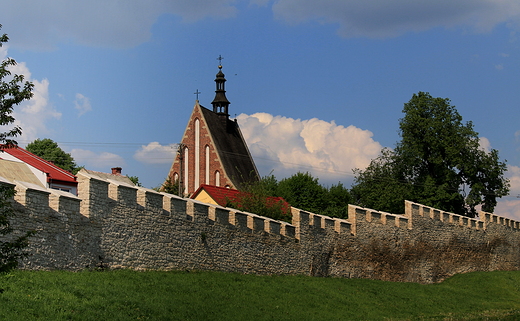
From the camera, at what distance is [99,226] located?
18156 mm

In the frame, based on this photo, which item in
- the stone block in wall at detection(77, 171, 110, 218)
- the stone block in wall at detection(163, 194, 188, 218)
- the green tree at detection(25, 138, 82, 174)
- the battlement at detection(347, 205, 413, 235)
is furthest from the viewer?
the green tree at detection(25, 138, 82, 174)

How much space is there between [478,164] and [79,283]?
40.2 m

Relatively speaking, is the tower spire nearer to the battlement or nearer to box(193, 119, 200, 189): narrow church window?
box(193, 119, 200, 189): narrow church window

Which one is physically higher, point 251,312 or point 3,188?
point 3,188

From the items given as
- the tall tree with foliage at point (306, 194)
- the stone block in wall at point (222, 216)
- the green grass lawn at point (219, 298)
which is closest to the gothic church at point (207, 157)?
the tall tree with foliage at point (306, 194)

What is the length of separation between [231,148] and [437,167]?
26.3 meters

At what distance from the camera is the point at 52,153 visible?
200ft

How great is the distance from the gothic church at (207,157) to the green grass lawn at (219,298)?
→ 116ft

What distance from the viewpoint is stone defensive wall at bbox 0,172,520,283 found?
657 inches

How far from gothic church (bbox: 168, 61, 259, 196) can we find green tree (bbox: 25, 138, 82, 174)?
1039 centimetres

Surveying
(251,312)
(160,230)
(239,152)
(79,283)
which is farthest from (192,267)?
(239,152)

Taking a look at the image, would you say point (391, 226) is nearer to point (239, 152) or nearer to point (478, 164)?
point (478, 164)

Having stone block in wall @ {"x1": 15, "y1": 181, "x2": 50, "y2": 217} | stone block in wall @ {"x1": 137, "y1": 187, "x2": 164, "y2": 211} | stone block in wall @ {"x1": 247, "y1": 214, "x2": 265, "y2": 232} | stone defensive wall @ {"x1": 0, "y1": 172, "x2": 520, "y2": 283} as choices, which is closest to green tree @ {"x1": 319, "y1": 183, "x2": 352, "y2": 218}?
stone defensive wall @ {"x1": 0, "y1": 172, "x2": 520, "y2": 283}

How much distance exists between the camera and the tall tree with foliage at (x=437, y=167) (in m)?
49.1
